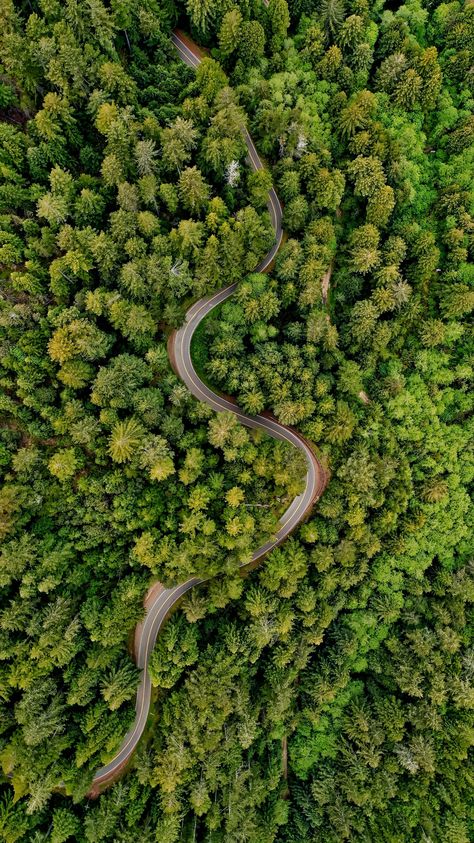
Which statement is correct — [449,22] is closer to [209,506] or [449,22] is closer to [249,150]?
[249,150]

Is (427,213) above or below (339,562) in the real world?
above

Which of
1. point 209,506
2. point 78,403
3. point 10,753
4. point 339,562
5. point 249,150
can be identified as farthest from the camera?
point 249,150

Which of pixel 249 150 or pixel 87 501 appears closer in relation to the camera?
pixel 87 501

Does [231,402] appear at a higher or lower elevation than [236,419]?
lower

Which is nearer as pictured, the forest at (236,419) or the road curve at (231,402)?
the forest at (236,419)

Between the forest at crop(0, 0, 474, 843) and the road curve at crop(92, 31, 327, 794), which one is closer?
the forest at crop(0, 0, 474, 843)

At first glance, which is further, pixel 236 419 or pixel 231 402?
pixel 231 402

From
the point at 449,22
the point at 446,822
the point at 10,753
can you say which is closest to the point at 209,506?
the point at 10,753

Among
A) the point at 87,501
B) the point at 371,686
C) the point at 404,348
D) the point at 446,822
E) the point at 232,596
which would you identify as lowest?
the point at 446,822
